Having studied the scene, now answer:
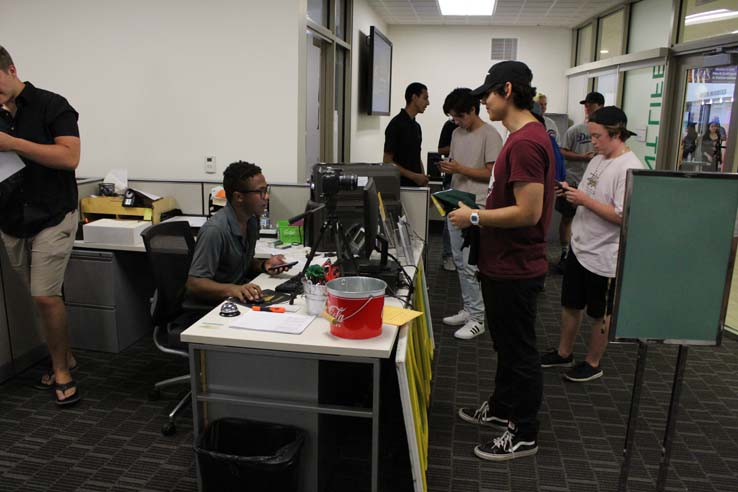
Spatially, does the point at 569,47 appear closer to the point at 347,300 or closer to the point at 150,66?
the point at 150,66

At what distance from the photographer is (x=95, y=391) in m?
2.90

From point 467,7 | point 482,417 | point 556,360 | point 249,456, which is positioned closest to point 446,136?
point 467,7

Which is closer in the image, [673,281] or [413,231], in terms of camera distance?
[673,281]

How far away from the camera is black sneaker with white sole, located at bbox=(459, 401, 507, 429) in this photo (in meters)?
2.63

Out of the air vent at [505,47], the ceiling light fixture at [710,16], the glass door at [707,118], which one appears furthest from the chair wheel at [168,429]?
the air vent at [505,47]

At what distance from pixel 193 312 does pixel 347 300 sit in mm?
1054

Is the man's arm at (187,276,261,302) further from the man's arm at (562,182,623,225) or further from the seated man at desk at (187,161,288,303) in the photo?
the man's arm at (562,182,623,225)

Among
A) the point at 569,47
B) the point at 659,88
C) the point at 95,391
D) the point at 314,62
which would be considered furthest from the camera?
the point at 569,47

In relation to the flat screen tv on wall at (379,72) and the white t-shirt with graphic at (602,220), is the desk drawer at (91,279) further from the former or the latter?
the flat screen tv on wall at (379,72)

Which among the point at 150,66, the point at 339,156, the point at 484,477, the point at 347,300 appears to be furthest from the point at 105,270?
the point at 339,156

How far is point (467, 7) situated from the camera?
6906 mm

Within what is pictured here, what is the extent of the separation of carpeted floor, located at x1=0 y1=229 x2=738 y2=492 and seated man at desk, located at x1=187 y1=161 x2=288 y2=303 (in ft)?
2.29

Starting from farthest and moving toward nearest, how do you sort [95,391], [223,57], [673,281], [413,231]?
[223,57] → [413,231] → [95,391] → [673,281]

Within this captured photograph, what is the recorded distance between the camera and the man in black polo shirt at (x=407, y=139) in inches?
174
